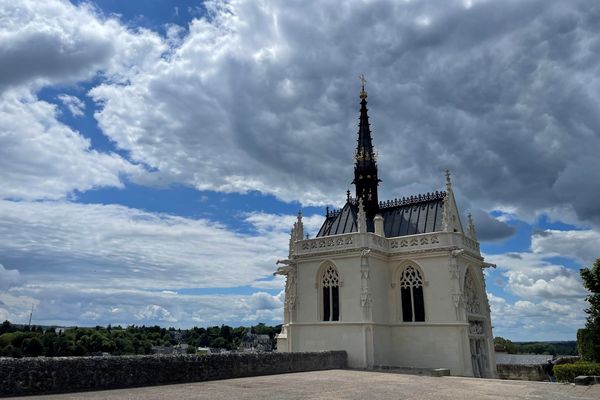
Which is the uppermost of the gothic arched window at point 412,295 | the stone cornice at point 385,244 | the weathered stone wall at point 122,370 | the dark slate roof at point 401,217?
the dark slate roof at point 401,217

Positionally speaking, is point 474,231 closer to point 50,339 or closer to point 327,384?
point 327,384

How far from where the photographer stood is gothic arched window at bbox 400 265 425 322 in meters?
28.9

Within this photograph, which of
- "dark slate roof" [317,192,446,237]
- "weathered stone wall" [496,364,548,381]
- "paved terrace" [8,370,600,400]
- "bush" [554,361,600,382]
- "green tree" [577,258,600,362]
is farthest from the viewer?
"dark slate roof" [317,192,446,237]

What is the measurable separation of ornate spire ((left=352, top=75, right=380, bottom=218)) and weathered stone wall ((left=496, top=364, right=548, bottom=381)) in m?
14.6

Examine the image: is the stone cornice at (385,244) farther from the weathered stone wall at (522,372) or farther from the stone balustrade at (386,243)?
the weathered stone wall at (522,372)

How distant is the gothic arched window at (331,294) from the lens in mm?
29359

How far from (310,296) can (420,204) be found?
34.5 feet

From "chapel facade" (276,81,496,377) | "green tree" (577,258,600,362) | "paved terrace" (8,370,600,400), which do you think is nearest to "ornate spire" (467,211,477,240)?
"chapel facade" (276,81,496,377)

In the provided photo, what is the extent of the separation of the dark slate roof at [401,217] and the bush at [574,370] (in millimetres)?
12657

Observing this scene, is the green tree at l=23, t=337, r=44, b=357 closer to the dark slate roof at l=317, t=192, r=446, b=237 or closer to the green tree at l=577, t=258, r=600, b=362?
the dark slate roof at l=317, t=192, r=446, b=237

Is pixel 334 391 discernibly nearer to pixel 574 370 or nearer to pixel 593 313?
pixel 574 370

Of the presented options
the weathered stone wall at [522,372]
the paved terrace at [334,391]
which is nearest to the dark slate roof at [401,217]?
the weathered stone wall at [522,372]

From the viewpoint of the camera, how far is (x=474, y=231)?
1329 inches

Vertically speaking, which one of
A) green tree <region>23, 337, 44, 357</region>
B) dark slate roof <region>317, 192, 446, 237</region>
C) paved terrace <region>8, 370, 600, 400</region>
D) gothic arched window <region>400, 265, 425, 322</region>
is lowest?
paved terrace <region>8, 370, 600, 400</region>
